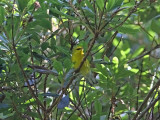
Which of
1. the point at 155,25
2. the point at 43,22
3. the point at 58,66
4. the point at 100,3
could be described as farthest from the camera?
the point at 155,25

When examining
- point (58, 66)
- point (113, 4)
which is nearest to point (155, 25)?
point (113, 4)

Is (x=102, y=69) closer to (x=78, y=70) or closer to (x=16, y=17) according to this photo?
(x=78, y=70)

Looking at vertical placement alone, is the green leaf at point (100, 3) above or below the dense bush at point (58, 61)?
above

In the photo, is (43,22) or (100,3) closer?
(100,3)

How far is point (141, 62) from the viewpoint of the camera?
109 inches

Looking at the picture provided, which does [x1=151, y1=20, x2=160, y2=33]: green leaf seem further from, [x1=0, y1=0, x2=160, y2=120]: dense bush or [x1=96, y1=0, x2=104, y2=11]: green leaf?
[x1=96, y1=0, x2=104, y2=11]: green leaf

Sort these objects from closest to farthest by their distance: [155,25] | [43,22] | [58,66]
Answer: [58,66] → [43,22] → [155,25]

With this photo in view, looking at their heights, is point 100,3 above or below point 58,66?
above

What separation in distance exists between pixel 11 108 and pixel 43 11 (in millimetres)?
650

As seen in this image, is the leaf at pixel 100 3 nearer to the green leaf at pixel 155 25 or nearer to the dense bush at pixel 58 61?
the dense bush at pixel 58 61

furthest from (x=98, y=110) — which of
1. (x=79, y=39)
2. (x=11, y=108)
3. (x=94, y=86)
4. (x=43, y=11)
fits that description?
(x=43, y=11)

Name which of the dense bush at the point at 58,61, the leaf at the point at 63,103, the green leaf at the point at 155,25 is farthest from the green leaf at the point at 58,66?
the green leaf at the point at 155,25

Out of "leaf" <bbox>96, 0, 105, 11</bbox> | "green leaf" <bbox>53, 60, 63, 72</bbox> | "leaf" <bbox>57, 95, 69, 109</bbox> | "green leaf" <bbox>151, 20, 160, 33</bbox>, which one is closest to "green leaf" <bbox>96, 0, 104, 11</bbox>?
"leaf" <bbox>96, 0, 105, 11</bbox>

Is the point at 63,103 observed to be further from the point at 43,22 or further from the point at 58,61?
the point at 43,22
